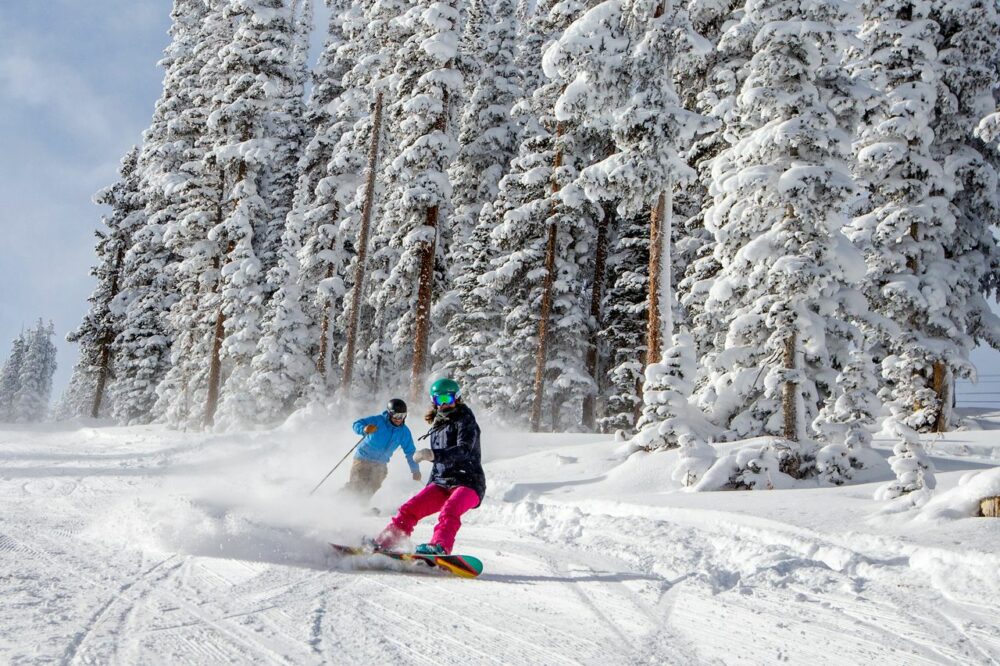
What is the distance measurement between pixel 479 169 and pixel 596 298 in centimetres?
844

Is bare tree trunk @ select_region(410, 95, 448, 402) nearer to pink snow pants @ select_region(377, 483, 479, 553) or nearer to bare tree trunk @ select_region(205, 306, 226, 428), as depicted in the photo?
bare tree trunk @ select_region(205, 306, 226, 428)

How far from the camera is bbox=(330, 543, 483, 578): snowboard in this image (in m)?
6.03

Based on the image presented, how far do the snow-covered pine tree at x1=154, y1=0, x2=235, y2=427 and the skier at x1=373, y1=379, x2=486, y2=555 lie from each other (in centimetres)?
2273

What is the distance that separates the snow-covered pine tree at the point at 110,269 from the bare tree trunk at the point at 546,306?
27.6 metres

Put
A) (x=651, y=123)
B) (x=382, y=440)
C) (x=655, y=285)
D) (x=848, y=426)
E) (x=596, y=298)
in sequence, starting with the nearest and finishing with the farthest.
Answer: (x=382, y=440), (x=848, y=426), (x=651, y=123), (x=655, y=285), (x=596, y=298)

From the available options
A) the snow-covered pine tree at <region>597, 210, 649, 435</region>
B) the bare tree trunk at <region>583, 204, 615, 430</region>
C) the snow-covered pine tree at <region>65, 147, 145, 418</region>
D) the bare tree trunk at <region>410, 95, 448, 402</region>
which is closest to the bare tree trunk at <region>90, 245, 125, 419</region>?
the snow-covered pine tree at <region>65, 147, 145, 418</region>

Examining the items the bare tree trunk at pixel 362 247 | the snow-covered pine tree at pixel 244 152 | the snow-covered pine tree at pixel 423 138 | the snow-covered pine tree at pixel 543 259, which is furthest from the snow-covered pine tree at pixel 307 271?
the snow-covered pine tree at pixel 543 259

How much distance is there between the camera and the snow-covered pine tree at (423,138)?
2245cm

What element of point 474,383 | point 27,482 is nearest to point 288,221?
point 474,383

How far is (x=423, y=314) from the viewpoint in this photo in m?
22.6

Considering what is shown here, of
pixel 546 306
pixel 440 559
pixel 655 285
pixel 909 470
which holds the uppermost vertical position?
pixel 546 306

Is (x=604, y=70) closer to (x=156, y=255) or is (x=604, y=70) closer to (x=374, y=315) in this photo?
(x=374, y=315)

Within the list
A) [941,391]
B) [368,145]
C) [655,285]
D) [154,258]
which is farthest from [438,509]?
[154,258]

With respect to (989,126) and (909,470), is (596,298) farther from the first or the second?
(909,470)
